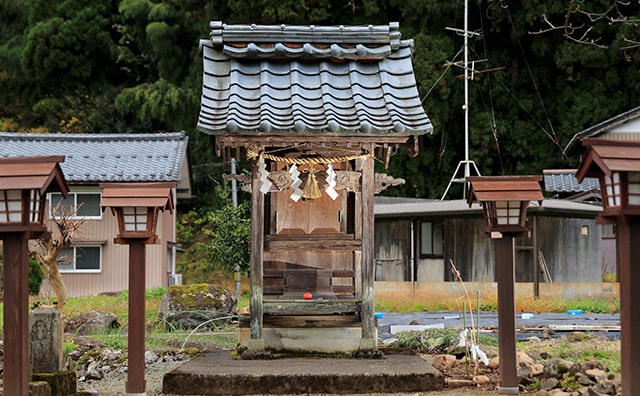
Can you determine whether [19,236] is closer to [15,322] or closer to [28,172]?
[28,172]

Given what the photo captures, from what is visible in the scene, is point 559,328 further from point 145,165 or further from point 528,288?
point 145,165

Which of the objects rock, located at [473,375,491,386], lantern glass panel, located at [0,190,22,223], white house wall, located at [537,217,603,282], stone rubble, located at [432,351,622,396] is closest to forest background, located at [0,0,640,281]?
white house wall, located at [537,217,603,282]

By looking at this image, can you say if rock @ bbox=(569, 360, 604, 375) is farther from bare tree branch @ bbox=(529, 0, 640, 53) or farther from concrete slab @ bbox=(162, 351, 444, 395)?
bare tree branch @ bbox=(529, 0, 640, 53)

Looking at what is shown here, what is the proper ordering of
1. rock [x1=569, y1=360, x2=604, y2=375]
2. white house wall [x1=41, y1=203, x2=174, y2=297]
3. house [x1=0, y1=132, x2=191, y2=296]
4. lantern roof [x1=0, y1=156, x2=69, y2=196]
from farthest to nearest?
white house wall [x1=41, y1=203, x2=174, y2=297] < house [x1=0, y1=132, x2=191, y2=296] < rock [x1=569, y1=360, x2=604, y2=375] < lantern roof [x1=0, y1=156, x2=69, y2=196]

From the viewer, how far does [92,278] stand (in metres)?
28.3

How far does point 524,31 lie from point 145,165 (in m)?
14.8

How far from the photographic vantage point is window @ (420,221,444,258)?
85.8ft

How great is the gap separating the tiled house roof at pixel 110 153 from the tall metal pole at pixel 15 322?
66.7ft

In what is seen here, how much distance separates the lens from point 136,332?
9102 millimetres

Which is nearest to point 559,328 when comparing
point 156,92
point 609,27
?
point 609,27

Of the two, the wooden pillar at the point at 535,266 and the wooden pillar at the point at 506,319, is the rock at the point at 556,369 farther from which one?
the wooden pillar at the point at 535,266

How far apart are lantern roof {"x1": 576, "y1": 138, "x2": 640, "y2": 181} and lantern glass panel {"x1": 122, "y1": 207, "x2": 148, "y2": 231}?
190 inches

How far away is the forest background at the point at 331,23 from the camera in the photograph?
31.0m

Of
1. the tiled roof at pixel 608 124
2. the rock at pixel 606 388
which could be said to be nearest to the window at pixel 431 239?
the tiled roof at pixel 608 124
